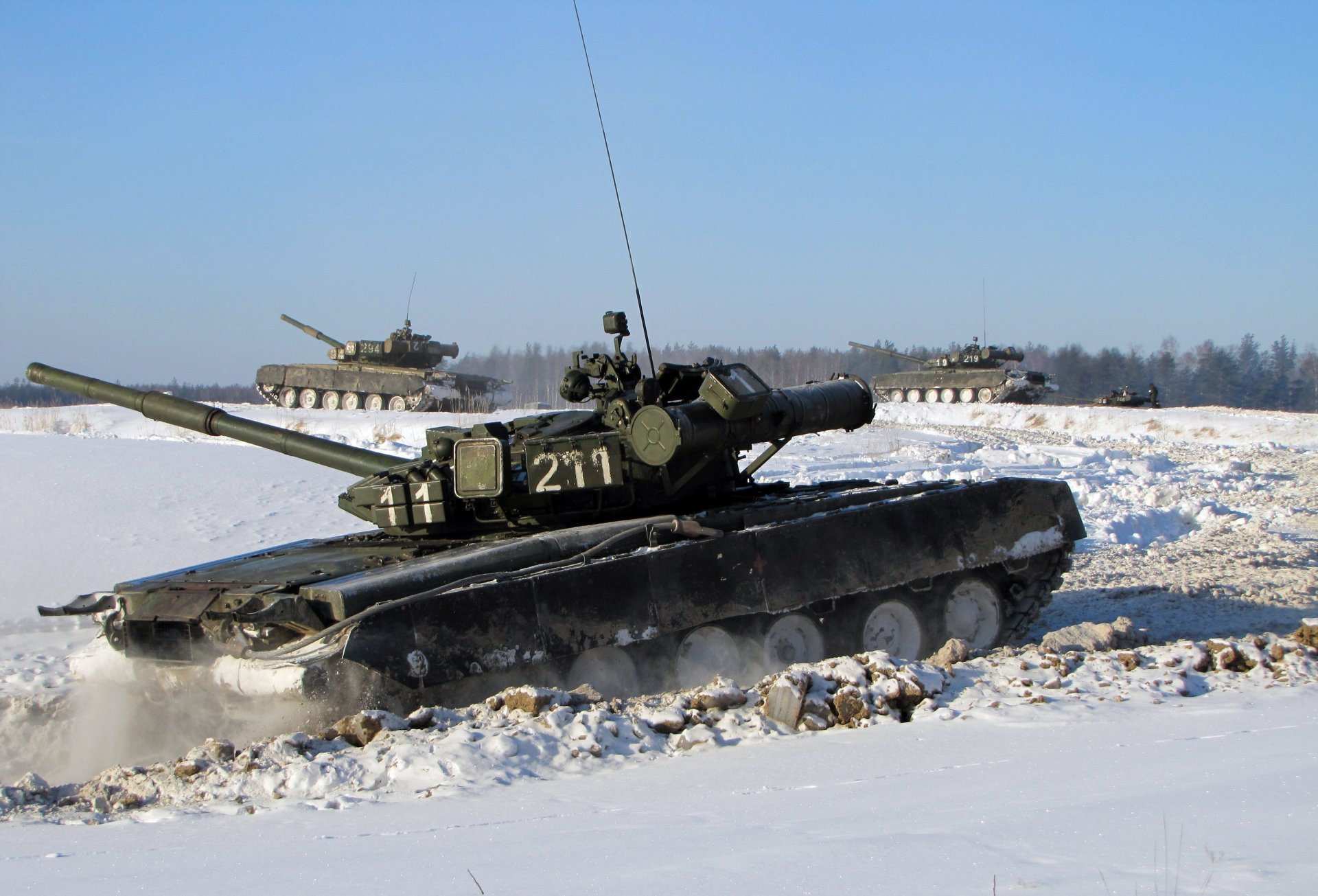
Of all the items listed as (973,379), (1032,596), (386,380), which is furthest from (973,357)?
(1032,596)

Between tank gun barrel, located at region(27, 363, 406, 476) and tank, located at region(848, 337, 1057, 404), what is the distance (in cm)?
3097

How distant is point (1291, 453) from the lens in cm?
2638

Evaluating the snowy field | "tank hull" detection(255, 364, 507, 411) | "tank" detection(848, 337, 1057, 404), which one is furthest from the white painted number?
"tank" detection(848, 337, 1057, 404)

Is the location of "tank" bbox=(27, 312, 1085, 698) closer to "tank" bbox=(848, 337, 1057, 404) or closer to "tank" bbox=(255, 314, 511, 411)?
"tank" bbox=(255, 314, 511, 411)

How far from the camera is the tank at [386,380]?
31828 millimetres

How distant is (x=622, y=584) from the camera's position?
7.57 meters

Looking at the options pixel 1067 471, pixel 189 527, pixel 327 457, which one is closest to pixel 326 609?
pixel 327 457

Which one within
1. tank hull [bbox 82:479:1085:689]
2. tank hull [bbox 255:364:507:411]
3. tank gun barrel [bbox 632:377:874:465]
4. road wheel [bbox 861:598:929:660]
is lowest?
road wheel [bbox 861:598:929:660]

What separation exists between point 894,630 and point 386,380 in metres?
25.2

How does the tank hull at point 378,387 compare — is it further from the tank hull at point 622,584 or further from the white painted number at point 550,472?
the white painted number at point 550,472

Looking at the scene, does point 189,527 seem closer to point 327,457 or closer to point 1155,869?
point 327,457

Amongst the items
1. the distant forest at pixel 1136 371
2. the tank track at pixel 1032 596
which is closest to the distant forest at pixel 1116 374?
the distant forest at pixel 1136 371

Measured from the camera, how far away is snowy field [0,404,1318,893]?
11.8 ft

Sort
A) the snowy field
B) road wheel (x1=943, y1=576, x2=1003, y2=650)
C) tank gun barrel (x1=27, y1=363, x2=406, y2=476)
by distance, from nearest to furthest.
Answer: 1. the snowy field
2. tank gun barrel (x1=27, y1=363, x2=406, y2=476)
3. road wheel (x1=943, y1=576, x2=1003, y2=650)
